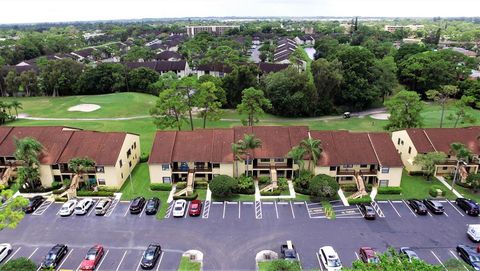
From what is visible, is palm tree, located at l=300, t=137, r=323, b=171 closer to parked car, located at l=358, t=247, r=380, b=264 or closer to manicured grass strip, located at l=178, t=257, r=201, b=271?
parked car, located at l=358, t=247, r=380, b=264

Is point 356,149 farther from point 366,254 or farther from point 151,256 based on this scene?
point 151,256

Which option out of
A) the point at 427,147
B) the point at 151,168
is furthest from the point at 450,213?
the point at 151,168

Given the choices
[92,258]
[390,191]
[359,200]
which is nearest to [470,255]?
[359,200]

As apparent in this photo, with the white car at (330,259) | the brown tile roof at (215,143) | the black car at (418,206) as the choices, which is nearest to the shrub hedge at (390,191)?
the black car at (418,206)

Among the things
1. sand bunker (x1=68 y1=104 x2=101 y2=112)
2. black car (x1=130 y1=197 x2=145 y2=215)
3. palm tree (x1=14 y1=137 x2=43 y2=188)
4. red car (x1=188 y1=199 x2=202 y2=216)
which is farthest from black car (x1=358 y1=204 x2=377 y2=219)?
sand bunker (x1=68 y1=104 x2=101 y2=112)

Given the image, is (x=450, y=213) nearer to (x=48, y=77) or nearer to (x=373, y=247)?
(x=373, y=247)

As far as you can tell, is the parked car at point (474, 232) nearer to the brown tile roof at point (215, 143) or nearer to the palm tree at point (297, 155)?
the palm tree at point (297, 155)
